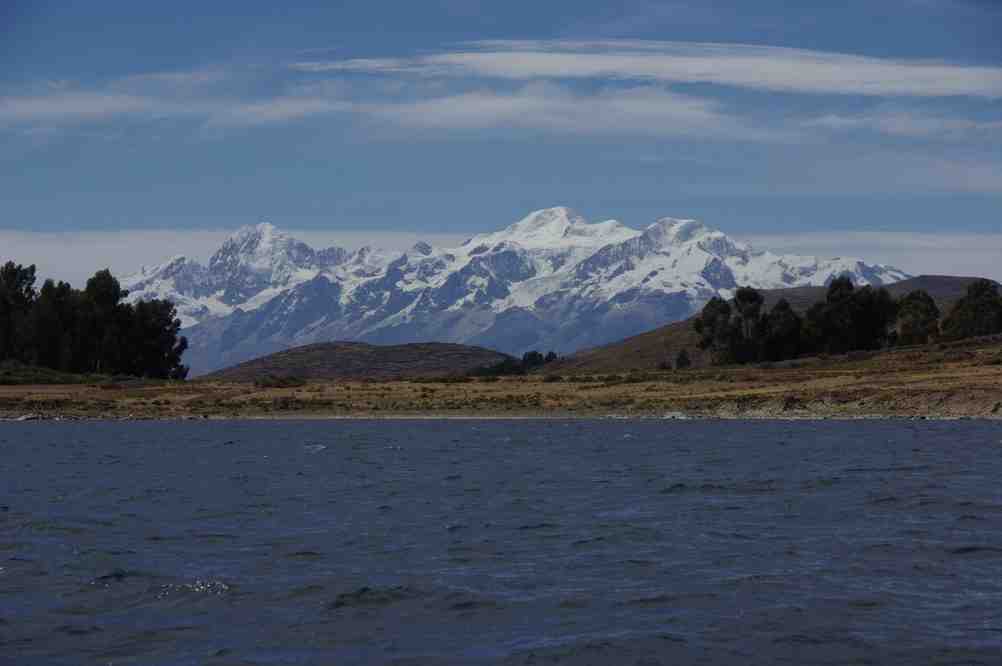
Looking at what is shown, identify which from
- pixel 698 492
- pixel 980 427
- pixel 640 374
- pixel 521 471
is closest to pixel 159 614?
pixel 698 492

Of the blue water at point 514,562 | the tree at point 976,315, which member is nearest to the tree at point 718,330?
the tree at point 976,315

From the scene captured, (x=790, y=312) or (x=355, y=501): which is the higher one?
(x=790, y=312)

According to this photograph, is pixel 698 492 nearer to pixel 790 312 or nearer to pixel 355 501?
pixel 355 501

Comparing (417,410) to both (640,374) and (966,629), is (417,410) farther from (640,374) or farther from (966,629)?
(966,629)

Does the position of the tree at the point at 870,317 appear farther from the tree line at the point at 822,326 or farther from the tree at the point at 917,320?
the tree at the point at 917,320

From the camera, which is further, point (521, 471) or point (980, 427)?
point (980, 427)

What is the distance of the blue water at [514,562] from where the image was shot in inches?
968

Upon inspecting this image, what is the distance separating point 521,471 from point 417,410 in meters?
61.0

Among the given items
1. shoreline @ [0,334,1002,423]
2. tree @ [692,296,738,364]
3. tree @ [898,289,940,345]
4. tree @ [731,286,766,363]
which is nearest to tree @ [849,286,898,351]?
tree @ [898,289,940,345]

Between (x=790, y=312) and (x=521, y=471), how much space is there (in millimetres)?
115253

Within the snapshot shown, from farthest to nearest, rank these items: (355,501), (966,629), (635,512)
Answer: (355,501) → (635,512) → (966,629)

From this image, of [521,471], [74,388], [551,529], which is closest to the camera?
[551,529]

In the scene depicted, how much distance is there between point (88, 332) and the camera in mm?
164875

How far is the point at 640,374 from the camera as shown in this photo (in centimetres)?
14125
